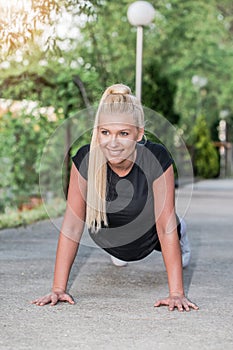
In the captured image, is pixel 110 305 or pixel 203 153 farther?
pixel 203 153

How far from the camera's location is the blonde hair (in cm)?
354

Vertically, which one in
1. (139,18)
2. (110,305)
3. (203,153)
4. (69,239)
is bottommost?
(110,305)

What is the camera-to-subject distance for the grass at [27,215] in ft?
24.2

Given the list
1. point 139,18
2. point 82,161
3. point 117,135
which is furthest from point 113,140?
point 139,18

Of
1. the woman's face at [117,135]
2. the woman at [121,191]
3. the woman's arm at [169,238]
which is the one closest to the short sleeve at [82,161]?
the woman at [121,191]

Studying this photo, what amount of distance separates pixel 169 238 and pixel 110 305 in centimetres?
45

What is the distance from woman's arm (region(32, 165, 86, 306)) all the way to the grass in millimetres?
3468

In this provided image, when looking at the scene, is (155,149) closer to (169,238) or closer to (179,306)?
(169,238)

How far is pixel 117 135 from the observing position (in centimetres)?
348

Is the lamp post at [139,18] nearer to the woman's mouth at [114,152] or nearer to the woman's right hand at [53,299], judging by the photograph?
the woman's mouth at [114,152]

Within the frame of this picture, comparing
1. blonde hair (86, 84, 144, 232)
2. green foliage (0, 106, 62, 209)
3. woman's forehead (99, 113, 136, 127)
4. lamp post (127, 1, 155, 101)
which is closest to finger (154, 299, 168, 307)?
blonde hair (86, 84, 144, 232)

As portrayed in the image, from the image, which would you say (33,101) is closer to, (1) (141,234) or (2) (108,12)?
(1) (141,234)

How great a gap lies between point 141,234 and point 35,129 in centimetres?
561

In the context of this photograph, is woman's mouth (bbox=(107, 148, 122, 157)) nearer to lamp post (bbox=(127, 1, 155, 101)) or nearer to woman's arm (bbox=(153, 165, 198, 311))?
woman's arm (bbox=(153, 165, 198, 311))
